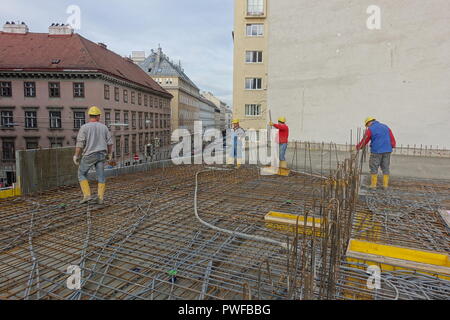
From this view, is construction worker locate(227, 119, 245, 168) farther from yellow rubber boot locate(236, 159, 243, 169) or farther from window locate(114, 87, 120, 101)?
window locate(114, 87, 120, 101)

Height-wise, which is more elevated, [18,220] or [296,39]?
[296,39]

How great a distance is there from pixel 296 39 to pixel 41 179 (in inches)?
564

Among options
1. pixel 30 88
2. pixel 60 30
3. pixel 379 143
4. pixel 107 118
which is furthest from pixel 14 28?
pixel 379 143

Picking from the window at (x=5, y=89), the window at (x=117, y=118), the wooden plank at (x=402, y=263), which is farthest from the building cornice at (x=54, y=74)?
the wooden plank at (x=402, y=263)

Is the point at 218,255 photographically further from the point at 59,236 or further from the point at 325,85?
the point at 325,85

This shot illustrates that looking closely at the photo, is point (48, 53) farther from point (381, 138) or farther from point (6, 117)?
point (381, 138)

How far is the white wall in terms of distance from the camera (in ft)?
40.8

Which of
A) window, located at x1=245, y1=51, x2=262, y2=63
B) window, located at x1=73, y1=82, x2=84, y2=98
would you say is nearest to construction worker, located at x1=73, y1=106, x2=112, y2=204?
window, located at x1=245, y1=51, x2=262, y2=63

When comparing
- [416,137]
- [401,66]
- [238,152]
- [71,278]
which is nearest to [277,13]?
[401,66]

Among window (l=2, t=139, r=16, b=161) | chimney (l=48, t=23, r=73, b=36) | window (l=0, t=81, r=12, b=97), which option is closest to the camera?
window (l=0, t=81, r=12, b=97)

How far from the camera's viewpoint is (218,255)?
271 centimetres

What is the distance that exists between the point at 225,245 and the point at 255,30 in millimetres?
23580

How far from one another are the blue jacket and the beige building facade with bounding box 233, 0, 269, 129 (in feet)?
58.3

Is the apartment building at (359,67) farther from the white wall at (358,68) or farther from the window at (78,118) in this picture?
the window at (78,118)
